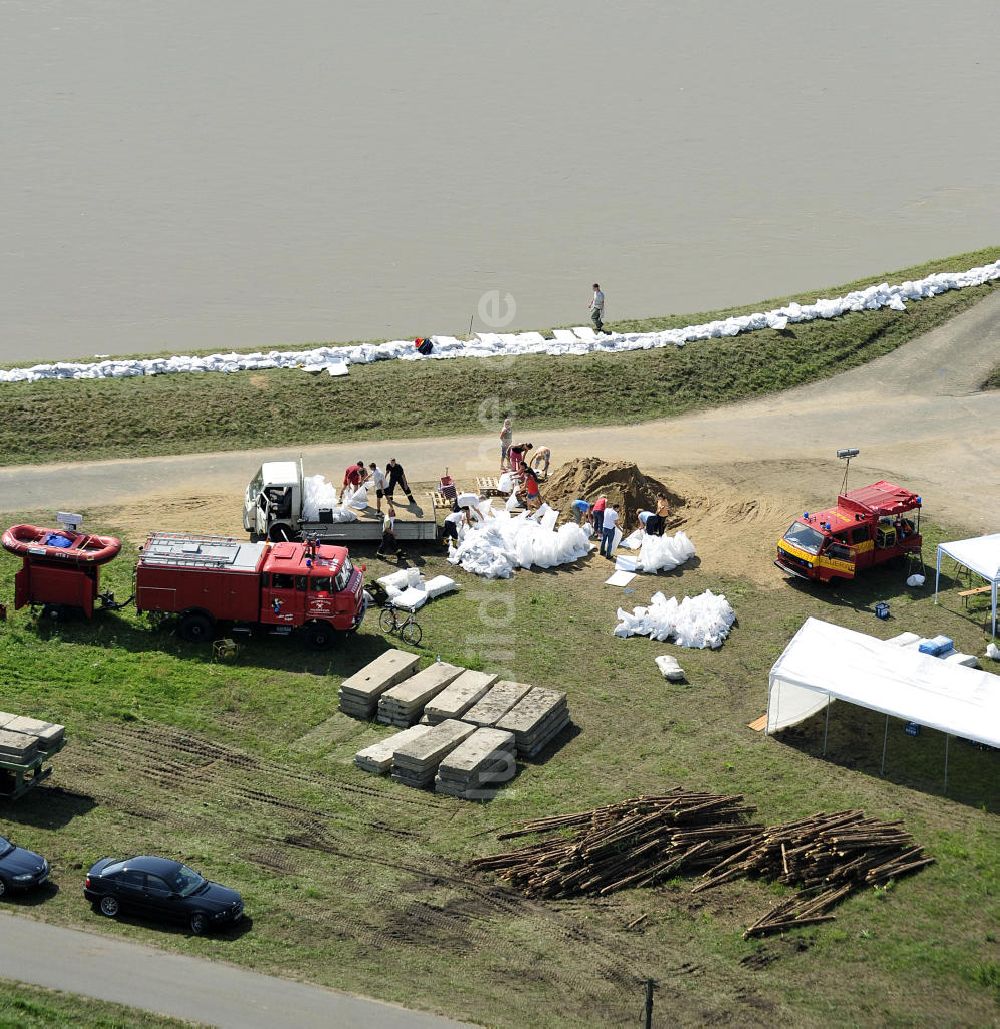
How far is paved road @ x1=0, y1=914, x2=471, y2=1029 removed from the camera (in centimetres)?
1888

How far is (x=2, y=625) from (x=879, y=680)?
17747 millimetres

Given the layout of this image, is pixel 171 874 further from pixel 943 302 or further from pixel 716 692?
pixel 943 302

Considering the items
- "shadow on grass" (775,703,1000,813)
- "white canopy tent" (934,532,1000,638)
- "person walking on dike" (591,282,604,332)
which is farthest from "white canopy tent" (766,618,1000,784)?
"person walking on dike" (591,282,604,332)

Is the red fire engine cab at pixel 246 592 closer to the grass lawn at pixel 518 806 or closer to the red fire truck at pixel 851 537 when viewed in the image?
the grass lawn at pixel 518 806

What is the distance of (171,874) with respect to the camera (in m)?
21.0

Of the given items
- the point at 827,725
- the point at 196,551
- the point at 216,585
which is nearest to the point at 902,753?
the point at 827,725

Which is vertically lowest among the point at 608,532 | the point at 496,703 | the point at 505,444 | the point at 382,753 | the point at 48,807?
the point at 48,807

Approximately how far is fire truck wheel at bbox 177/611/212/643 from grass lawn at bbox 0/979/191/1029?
37.4 feet

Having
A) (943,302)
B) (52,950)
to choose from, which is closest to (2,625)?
(52,950)

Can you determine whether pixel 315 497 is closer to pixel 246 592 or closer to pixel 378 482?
pixel 378 482

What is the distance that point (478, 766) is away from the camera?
82.2 feet

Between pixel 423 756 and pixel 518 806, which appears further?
pixel 423 756

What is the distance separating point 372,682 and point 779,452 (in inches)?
691

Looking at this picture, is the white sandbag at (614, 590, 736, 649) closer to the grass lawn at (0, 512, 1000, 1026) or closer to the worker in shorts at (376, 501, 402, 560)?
the grass lawn at (0, 512, 1000, 1026)
